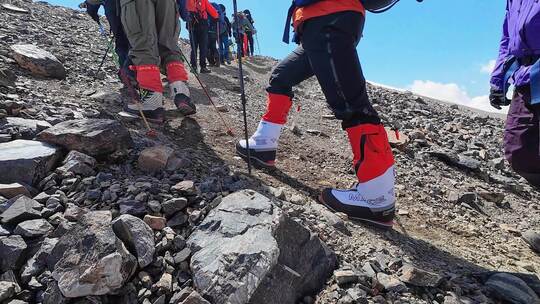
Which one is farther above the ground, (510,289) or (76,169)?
(76,169)

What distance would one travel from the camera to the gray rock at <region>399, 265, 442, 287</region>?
2.18 m

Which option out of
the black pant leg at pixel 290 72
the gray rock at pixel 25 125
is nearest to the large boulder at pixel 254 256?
the black pant leg at pixel 290 72

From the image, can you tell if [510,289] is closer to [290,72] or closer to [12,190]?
[290,72]

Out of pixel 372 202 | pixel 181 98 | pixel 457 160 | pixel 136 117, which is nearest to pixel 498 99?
pixel 372 202

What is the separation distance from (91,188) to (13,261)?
2.27 ft

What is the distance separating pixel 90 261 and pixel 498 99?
3398mm

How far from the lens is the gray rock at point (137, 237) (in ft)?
6.43

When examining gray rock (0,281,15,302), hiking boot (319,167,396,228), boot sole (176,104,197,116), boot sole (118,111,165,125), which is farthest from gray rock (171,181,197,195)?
boot sole (176,104,197,116)

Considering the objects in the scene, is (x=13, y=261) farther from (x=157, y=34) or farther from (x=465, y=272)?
(x=157, y=34)

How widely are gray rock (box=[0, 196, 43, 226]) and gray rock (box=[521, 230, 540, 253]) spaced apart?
4026mm

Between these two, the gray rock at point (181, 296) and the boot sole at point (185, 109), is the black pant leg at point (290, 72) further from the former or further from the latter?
the gray rock at point (181, 296)

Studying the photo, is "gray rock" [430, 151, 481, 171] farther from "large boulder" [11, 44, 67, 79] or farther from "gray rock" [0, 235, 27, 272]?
"large boulder" [11, 44, 67, 79]

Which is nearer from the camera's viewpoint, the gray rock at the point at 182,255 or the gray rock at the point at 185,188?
the gray rock at the point at 182,255

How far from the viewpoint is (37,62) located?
16.9 ft
